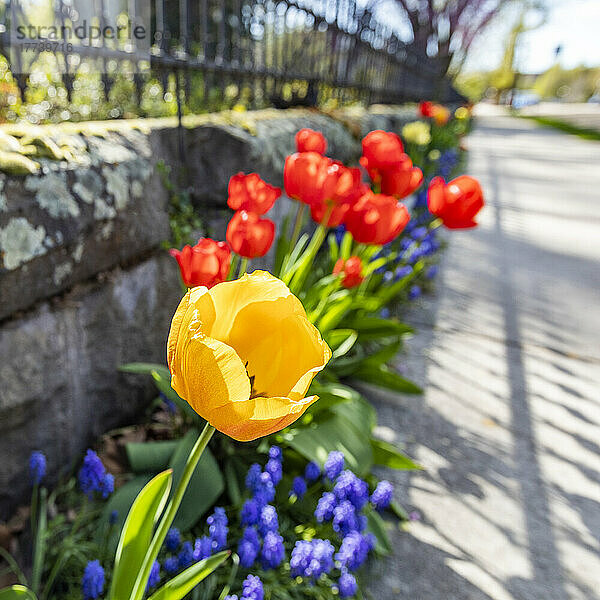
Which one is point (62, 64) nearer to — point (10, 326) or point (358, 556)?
point (10, 326)

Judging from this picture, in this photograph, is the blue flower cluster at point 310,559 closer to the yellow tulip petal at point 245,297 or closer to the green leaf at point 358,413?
the green leaf at point 358,413

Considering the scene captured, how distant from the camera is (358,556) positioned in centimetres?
130

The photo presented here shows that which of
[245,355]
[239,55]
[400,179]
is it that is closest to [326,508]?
[245,355]

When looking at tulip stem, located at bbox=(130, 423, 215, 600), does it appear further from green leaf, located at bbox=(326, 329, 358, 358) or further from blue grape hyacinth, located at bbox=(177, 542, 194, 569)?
green leaf, located at bbox=(326, 329, 358, 358)

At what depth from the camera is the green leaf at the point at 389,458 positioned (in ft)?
5.77

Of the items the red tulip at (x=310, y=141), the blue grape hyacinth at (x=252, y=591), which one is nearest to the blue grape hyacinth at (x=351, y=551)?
the blue grape hyacinth at (x=252, y=591)

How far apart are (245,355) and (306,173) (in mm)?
941

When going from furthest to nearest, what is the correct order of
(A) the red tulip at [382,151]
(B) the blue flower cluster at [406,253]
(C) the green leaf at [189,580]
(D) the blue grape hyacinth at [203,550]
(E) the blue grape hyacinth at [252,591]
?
(B) the blue flower cluster at [406,253] → (A) the red tulip at [382,151] → (D) the blue grape hyacinth at [203,550] → (E) the blue grape hyacinth at [252,591] → (C) the green leaf at [189,580]

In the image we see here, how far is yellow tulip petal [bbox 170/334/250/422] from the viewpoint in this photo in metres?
0.62

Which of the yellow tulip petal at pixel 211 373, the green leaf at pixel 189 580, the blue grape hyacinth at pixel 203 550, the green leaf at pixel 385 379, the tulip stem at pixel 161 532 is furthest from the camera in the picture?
the green leaf at pixel 385 379

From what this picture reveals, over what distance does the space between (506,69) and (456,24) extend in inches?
1256

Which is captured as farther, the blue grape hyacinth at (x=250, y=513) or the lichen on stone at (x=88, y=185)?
the lichen on stone at (x=88, y=185)

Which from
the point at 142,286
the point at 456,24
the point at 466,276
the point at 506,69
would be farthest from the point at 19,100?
the point at 506,69

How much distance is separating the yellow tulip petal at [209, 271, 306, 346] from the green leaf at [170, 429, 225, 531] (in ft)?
2.96
